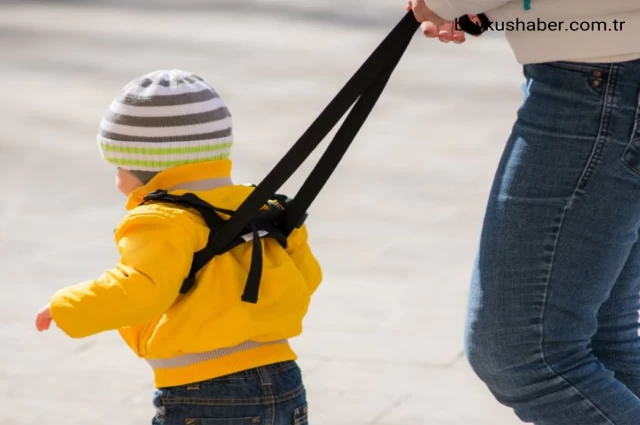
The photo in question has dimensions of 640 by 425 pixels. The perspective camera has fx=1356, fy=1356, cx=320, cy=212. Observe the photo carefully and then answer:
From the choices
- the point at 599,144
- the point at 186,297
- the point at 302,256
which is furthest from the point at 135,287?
the point at 599,144

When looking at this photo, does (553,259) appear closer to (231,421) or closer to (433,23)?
(433,23)

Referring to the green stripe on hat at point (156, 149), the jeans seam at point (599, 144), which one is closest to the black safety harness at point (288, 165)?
the green stripe on hat at point (156, 149)

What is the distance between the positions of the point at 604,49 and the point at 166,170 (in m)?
0.97

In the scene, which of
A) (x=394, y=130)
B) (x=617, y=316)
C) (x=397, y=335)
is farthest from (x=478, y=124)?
(x=617, y=316)

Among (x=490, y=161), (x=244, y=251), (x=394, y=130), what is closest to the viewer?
(x=244, y=251)

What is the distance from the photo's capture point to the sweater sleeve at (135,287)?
2615mm

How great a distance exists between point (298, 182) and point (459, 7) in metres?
3.69

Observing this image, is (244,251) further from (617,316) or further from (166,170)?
(617,316)

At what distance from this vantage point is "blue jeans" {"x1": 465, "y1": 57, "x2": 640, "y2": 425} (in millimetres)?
2475

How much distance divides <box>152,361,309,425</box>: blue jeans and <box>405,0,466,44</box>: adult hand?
78cm

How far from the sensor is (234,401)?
9.12ft

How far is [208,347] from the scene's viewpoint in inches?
108

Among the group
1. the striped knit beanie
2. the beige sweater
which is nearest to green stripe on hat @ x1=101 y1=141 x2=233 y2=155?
the striped knit beanie

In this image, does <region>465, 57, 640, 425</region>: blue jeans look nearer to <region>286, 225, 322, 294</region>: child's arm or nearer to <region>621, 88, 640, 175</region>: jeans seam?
<region>621, 88, 640, 175</region>: jeans seam
